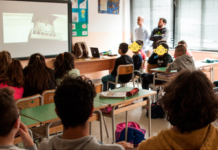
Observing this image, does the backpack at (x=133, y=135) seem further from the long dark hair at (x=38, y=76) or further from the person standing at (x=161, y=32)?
the person standing at (x=161, y=32)

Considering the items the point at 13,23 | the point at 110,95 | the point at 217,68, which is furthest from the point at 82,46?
the point at 110,95

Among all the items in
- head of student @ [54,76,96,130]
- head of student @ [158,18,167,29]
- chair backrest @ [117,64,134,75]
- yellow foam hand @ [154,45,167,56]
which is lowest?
chair backrest @ [117,64,134,75]

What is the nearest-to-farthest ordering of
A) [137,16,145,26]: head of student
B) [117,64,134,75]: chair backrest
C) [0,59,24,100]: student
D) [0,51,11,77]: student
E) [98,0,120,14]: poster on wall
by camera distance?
[0,59,24,100]: student → [0,51,11,77]: student → [117,64,134,75]: chair backrest → [98,0,120,14]: poster on wall → [137,16,145,26]: head of student

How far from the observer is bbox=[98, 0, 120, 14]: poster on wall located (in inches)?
271

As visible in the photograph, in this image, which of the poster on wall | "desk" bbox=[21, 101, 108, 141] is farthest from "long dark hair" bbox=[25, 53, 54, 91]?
the poster on wall

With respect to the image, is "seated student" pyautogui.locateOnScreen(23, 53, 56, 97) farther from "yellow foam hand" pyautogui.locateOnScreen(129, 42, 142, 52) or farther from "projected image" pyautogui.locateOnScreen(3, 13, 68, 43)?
"yellow foam hand" pyautogui.locateOnScreen(129, 42, 142, 52)

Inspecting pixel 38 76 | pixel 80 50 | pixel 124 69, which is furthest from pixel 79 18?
pixel 38 76

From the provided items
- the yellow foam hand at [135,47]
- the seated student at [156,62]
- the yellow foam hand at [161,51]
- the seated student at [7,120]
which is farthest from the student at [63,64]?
the seated student at [7,120]

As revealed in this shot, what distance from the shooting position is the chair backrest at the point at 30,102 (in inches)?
91.8

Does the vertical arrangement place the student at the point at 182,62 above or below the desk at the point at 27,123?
above

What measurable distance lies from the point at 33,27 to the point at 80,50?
1189mm

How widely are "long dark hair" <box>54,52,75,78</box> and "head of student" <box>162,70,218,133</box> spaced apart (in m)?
2.51

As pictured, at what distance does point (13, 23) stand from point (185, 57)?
3413mm

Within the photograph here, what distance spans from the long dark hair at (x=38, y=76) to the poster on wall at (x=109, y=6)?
14.1 ft
